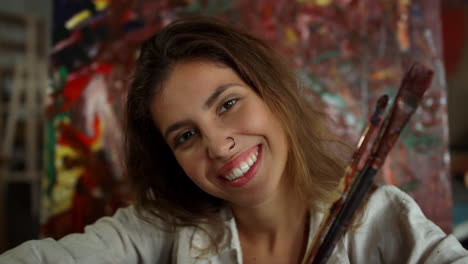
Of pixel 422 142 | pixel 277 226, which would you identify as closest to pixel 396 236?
pixel 277 226

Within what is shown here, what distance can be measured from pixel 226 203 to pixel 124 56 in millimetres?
636

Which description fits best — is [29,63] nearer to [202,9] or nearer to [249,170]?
[202,9]

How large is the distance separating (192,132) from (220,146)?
0.24 feet

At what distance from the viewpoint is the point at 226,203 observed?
879mm

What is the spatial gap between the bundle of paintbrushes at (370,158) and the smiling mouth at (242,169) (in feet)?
0.85

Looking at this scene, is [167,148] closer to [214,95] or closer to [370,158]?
[214,95]

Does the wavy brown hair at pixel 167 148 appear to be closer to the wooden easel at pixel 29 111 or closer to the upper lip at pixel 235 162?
the upper lip at pixel 235 162

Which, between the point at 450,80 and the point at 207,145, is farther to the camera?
the point at 450,80

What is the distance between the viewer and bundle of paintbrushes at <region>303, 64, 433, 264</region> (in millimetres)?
372

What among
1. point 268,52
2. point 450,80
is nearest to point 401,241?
point 268,52

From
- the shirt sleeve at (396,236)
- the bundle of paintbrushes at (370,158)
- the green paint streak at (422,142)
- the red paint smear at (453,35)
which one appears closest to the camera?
the bundle of paintbrushes at (370,158)

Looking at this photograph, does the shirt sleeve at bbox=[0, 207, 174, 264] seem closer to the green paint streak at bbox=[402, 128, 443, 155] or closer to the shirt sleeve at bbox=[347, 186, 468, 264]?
the shirt sleeve at bbox=[347, 186, 468, 264]

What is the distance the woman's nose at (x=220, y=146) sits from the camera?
670mm

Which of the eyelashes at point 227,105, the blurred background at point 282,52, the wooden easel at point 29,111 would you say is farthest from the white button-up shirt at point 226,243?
the wooden easel at point 29,111
